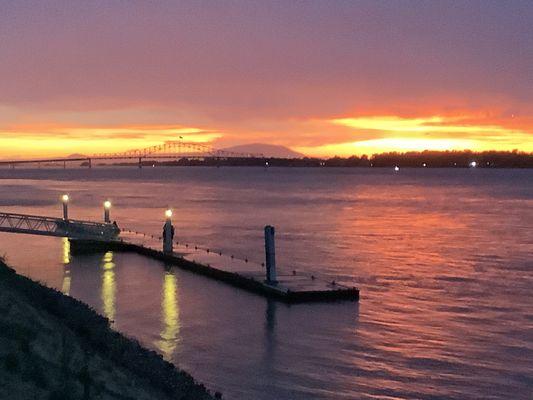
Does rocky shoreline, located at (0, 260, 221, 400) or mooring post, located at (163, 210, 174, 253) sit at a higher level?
rocky shoreline, located at (0, 260, 221, 400)

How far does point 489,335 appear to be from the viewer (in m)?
18.7

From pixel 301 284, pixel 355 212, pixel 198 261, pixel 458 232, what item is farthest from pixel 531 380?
pixel 355 212

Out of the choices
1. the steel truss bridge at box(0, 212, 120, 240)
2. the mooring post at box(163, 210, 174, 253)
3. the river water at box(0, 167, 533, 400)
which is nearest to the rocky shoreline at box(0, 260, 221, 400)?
the river water at box(0, 167, 533, 400)

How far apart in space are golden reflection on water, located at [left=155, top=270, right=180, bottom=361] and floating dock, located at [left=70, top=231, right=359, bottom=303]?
4.92ft

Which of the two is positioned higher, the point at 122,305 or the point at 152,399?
the point at 152,399

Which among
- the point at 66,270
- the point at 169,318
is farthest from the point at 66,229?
the point at 169,318

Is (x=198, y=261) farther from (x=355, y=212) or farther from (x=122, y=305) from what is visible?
(x=355, y=212)

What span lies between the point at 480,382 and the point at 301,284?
882 centimetres

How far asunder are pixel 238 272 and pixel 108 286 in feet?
14.9

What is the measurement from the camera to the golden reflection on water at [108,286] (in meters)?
20.8

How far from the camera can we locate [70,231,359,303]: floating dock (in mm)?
21750

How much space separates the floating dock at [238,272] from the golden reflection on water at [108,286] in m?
1.27

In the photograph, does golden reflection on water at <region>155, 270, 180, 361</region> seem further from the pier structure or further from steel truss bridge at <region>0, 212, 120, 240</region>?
steel truss bridge at <region>0, 212, 120, 240</region>

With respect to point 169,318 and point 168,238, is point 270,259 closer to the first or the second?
point 169,318
